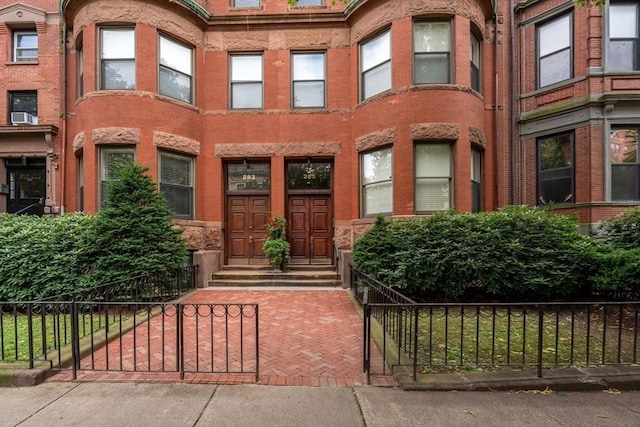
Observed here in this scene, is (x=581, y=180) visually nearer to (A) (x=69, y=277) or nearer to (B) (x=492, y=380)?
(B) (x=492, y=380)

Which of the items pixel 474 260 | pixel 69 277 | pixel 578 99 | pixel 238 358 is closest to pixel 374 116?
pixel 474 260

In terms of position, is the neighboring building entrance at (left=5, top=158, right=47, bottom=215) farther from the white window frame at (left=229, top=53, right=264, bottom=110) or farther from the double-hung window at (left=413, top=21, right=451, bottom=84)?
the double-hung window at (left=413, top=21, right=451, bottom=84)

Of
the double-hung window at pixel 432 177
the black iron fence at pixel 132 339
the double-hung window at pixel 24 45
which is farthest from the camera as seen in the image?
the double-hung window at pixel 24 45

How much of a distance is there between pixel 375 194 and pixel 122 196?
6.91 m

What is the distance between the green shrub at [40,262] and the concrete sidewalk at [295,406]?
3.82 m

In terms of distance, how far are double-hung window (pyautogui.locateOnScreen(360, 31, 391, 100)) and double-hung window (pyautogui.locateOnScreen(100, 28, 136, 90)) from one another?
23.1 ft

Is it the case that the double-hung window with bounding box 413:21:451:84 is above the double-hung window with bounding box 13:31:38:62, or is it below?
below

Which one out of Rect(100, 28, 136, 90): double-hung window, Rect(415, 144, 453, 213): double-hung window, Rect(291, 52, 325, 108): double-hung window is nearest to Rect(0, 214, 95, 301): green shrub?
Rect(100, 28, 136, 90): double-hung window

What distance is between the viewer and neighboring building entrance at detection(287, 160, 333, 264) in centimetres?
1090

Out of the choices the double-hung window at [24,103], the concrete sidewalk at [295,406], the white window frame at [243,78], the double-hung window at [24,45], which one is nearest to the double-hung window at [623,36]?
the concrete sidewalk at [295,406]

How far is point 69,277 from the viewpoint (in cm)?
698

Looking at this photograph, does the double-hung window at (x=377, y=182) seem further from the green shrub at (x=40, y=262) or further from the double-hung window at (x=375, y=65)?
the green shrub at (x=40, y=262)

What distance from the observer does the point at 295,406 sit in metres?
3.35

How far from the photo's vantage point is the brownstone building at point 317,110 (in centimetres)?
934
